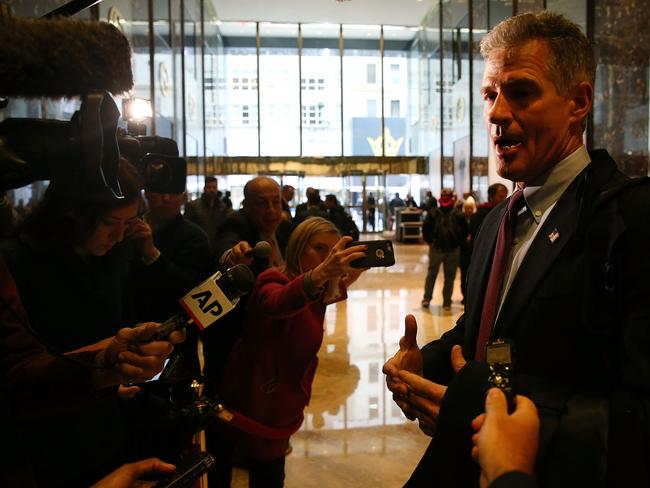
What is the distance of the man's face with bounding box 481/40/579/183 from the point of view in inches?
43.8

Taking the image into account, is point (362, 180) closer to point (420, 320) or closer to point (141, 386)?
point (420, 320)

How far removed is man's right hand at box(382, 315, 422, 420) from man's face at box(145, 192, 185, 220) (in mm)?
1573

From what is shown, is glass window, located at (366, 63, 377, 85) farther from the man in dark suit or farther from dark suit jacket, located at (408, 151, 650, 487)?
dark suit jacket, located at (408, 151, 650, 487)

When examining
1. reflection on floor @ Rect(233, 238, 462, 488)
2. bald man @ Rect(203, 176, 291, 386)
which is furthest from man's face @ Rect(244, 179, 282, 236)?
reflection on floor @ Rect(233, 238, 462, 488)

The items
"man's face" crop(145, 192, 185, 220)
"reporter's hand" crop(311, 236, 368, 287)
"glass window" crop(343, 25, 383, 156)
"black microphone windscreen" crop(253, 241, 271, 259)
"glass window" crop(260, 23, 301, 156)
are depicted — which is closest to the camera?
"reporter's hand" crop(311, 236, 368, 287)

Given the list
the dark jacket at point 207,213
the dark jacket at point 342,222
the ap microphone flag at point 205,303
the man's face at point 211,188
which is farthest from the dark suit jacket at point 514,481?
the dark jacket at point 342,222

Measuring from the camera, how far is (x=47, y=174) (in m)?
0.80

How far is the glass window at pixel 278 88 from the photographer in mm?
19281

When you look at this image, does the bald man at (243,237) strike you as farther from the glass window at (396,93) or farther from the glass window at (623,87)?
the glass window at (396,93)

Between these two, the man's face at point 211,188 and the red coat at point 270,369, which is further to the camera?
the man's face at point 211,188

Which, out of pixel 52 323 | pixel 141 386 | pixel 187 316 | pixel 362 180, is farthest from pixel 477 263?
pixel 362 180

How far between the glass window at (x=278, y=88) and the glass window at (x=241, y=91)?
1.00ft

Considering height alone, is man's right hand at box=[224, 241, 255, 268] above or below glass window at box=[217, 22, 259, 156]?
below

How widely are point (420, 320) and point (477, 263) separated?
4.82 m
